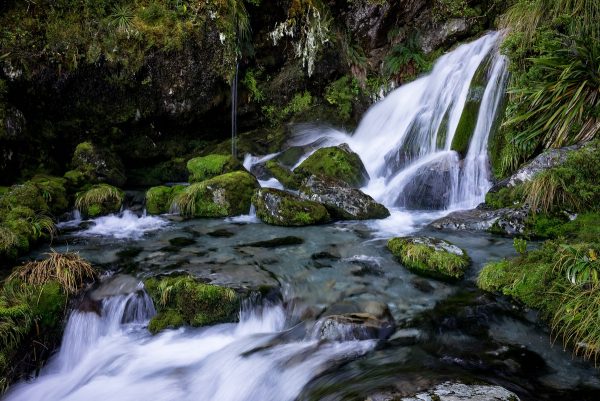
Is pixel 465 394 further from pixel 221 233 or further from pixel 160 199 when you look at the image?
pixel 160 199

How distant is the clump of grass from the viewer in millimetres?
5461

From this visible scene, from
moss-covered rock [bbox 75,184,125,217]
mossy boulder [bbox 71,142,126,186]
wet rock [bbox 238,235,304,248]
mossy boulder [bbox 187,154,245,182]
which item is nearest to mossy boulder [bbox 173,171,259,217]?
mossy boulder [bbox 187,154,245,182]

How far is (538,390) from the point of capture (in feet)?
11.6

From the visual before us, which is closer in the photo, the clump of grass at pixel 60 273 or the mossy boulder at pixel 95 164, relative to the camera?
the clump of grass at pixel 60 273

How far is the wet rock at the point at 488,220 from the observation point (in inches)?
283

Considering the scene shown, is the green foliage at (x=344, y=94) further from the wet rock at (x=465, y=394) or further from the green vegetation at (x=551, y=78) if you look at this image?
the wet rock at (x=465, y=394)

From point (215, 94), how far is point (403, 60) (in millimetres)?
5794

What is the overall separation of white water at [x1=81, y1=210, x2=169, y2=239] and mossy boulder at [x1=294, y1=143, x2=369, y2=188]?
147 inches

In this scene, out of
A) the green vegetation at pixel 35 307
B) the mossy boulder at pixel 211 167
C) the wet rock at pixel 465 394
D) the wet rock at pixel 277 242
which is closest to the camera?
the wet rock at pixel 465 394

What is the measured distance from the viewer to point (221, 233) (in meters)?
8.23

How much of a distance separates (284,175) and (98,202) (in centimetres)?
444

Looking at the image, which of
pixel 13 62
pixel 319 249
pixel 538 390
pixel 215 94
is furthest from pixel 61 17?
Result: pixel 538 390

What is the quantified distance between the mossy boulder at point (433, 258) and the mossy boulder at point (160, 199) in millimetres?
5692

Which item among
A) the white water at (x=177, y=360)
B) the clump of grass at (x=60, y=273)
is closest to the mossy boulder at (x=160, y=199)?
the clump of grass at (x=60, y=273)
